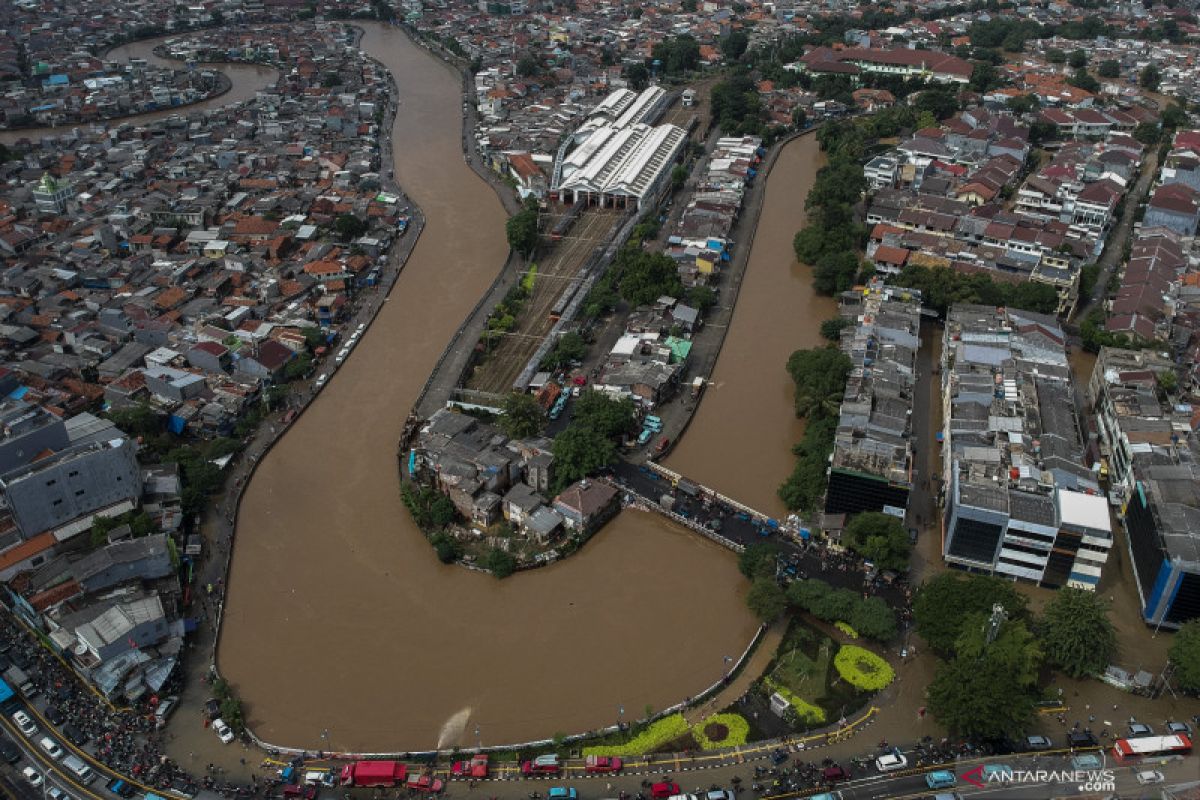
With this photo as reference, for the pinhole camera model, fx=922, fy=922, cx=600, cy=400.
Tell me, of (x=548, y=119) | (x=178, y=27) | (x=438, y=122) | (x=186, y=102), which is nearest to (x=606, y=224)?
(x=548, y=119)

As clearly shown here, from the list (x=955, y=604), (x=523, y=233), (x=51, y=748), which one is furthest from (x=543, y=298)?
(x=51, y=748)

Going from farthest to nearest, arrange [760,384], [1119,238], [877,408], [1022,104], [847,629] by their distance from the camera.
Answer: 1. [1022,104]
2. [1119,238]
3. [760,384]
4. [877,408]
5. [847,629]

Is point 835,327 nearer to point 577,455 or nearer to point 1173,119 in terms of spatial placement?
point 577,455

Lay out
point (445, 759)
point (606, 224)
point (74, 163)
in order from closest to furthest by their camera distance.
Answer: point (445, 759) → point (606, 224) → point (74, 163)

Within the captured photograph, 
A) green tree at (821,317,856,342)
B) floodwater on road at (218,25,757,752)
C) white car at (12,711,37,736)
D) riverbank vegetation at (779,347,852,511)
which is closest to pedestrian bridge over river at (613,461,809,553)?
floodwater on road at (218,25,757,752)

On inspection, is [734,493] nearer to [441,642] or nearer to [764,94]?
[441,642]

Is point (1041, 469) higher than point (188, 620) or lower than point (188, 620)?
higher

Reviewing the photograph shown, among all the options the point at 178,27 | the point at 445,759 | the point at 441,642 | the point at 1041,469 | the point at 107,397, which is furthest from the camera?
the point at 178,27
